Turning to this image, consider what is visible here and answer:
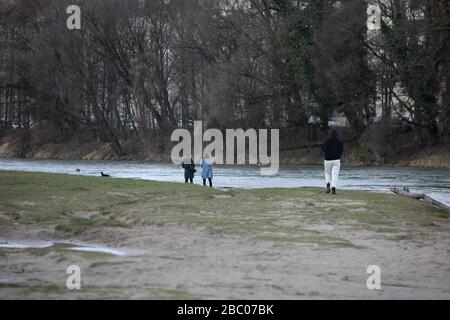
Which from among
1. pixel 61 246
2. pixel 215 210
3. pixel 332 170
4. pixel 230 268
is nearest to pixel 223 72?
pixel 332 170

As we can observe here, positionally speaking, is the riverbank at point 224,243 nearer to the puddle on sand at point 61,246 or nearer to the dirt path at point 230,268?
the dirt path at point 230,268

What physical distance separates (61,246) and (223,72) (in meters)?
59.9

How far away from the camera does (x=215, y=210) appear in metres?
24.8

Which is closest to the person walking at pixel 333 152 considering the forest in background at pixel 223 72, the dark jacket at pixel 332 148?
the dark jacket at pixel 332 148

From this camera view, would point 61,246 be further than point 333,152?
No

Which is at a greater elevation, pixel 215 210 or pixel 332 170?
pixel 332 170

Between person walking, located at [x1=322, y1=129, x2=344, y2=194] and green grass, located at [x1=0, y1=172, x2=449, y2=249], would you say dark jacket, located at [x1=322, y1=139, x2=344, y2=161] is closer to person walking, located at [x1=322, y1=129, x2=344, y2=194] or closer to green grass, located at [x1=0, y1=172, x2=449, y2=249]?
person walking, located at [x1=322, y1=129, x2=344, y2=194]

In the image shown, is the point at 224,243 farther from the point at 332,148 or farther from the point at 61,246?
the point at 332,148

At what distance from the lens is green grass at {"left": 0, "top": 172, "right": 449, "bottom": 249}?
2053 centimetres

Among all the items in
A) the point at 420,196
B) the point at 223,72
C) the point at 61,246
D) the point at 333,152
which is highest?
the point at 223,72

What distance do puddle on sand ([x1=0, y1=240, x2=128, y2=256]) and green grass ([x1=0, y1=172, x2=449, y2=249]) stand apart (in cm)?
141

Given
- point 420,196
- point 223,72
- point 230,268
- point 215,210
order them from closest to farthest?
point 230,268 → point 215,210 → point 420,196 → point 223,72

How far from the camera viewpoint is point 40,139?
101875 mm
